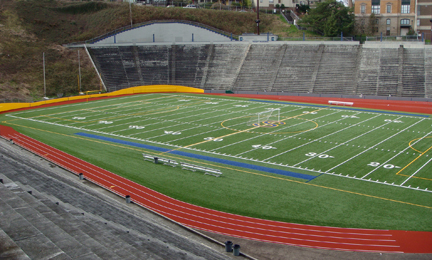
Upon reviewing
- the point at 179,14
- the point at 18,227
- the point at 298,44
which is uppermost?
the point at 179,14

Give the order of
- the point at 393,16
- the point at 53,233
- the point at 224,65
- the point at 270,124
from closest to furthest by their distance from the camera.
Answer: the point at 53,233 → the point at 270,124 → the point at 224,65 → the point at 393,16

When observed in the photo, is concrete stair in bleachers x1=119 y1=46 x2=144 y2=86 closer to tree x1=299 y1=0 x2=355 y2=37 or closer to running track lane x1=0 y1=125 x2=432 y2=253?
tree x1=299 y1=0 x2=355 y2=37

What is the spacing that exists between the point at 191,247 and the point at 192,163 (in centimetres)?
921

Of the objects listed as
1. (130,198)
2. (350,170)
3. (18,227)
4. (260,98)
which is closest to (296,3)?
(260,98)

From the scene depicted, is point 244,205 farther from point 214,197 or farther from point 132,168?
point 132,168

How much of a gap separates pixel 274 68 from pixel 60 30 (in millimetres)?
33111

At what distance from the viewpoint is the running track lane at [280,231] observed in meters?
12.0

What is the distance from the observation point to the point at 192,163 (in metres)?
20.2

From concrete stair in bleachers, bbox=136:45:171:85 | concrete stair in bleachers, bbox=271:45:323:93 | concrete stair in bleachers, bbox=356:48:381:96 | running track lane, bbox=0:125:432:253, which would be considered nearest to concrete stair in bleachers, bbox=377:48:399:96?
concrete stair in bleachers, bbox=356:48:381:96

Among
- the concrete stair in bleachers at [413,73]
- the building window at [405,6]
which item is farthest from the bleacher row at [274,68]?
the building window at [405,6]

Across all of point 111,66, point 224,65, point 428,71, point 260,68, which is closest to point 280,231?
point 428,71

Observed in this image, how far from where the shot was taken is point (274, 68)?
166 ft

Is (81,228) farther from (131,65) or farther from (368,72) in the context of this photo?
(131,65)

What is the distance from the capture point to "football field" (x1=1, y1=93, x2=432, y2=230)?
50.4 ft
